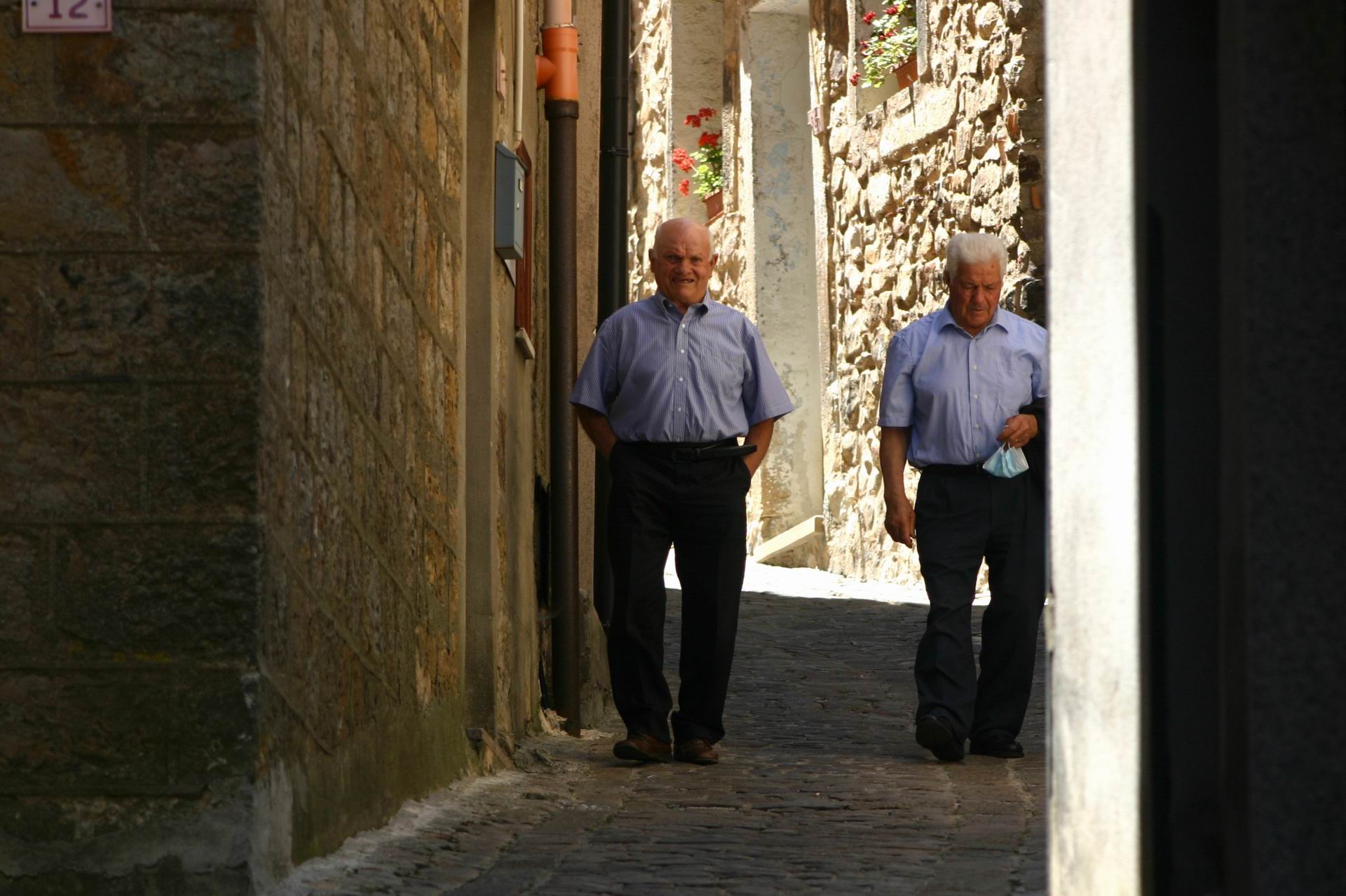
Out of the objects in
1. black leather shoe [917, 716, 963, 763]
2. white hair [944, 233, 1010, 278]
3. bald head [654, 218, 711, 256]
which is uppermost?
bald head [654, 218, 711, 256]

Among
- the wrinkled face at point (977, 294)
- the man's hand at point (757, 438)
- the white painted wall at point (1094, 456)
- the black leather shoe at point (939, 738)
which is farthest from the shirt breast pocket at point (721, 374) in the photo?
the white painted wall at point (1094, 456)

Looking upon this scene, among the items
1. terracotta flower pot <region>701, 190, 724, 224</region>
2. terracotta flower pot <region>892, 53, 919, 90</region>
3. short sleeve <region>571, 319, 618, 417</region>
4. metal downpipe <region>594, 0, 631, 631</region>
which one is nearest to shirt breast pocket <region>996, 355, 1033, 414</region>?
short sleeve <region>571, 319, 618, 417</region>

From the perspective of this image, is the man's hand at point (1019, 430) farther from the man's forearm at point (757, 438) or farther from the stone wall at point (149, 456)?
the stone wall at point (149, 456)

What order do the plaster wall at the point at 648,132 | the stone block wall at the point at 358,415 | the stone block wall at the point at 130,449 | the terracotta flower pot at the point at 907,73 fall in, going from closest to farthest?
the stone block wall at the point at 130,449, the stone block wall at the point at 358,415, the terracotta flower pot at the point at 907,73, the plaster wall at the point at 648,132

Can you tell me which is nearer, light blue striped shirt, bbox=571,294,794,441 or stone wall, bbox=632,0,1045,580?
light blue striped shirt, bbox=571,294,794,441

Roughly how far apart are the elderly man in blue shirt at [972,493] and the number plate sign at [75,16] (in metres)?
3.35

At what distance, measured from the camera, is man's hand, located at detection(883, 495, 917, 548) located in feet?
22.0

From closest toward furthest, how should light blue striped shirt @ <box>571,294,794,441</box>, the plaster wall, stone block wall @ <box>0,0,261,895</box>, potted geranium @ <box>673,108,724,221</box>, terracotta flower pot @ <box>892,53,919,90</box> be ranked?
1. stone block wall @ <box>0,0,261,895</box>
2. light blue striped shirt @ <box>571,294,794,441</box>
3. terracotta flower pot @ <box>892,53,919,90</box>
4. potted geranium @ <box>673,108,724,221</box>
5. the plaster wall

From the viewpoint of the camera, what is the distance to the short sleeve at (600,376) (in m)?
6.69

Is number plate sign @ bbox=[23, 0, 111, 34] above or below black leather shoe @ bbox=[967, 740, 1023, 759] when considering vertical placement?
above

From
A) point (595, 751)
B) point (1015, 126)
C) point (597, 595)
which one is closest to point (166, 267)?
A: point (595, 751)

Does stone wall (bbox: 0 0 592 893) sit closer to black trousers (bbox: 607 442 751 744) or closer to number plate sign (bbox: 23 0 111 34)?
number plate sign (bbox: 23 0 111 34)

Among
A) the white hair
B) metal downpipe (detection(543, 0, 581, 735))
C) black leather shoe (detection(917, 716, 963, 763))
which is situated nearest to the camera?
black leather shoe (detection(917, 716, 963, 763))

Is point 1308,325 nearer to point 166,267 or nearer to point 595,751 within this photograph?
point 166,267
